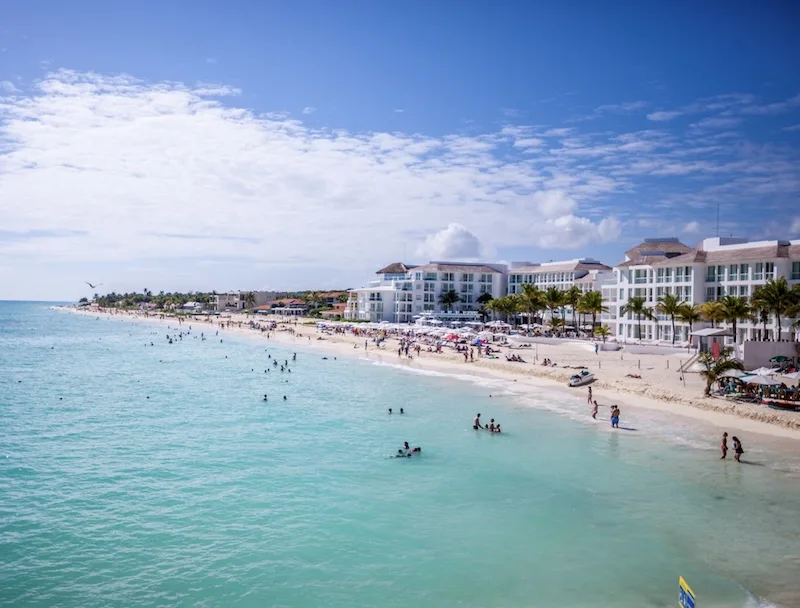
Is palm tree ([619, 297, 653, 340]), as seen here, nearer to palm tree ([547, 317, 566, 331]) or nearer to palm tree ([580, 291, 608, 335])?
palm tree ([580, 291, 608, 335])

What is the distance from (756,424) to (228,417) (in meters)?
26.7

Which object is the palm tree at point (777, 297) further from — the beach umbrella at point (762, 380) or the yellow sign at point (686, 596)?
the yellow sign at point (686, 596)

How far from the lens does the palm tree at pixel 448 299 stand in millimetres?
93688

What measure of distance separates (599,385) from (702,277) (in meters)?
22.5

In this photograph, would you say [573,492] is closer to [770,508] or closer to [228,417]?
[770,508]

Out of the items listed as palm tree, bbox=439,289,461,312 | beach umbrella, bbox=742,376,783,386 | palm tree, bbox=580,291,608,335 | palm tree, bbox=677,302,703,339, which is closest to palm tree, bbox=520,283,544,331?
palm tree, bbox=580,291,608,335

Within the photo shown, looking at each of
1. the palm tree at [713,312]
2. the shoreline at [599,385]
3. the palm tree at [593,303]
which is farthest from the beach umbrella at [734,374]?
the palm tree at [593,303]

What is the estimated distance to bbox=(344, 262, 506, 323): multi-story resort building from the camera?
96000 millimetres

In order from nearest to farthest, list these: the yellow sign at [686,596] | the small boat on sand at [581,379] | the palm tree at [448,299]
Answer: the yellow sign at [686,596] < the small boat on sand at [581,379] < the palm tree at [448,299]

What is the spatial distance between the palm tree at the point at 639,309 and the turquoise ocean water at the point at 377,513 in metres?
27.8

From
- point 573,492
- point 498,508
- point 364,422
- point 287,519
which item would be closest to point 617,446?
point 573,492

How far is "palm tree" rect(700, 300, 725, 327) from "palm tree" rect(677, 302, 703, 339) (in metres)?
1.13

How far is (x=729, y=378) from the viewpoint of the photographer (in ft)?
105

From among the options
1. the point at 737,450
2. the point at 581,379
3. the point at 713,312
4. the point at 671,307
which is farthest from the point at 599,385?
the point at 671,307
